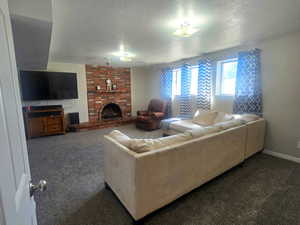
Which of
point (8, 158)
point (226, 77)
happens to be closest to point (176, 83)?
point (226, 77)

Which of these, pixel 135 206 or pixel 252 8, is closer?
pixel 135 206

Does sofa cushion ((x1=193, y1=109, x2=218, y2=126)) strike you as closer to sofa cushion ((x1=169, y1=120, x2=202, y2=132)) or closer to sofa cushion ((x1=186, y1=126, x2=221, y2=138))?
sofa cushion ((x1=169, y1=120, x2=202, y2=132))

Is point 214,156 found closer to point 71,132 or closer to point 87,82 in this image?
point 71,132

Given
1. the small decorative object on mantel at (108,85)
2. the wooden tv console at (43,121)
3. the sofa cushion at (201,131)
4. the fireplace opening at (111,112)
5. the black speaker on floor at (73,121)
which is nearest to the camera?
the sofa cushion at (201,131)

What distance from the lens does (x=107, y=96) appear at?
19.6 ft

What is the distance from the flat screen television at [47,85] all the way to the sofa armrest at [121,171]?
3792 millimetres

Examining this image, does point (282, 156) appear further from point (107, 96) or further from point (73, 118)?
point (73, 118)

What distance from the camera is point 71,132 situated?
4934 millimetres

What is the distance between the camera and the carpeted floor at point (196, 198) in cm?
160

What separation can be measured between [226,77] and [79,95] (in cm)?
467

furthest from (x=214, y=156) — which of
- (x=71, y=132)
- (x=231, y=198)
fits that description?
(x=71, y=132)

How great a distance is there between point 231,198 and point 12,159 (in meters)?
2.18

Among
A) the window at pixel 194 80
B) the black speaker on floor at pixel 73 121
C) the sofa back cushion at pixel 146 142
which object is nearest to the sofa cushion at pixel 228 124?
the sofa back cushion at pixel 146 142

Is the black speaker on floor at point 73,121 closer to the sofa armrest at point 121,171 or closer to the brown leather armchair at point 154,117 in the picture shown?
the brown leather armchair at point 154,117
